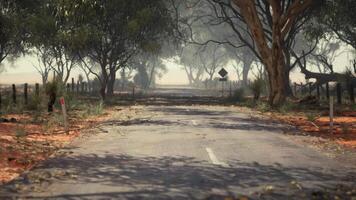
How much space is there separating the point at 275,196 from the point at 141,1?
2889 cm

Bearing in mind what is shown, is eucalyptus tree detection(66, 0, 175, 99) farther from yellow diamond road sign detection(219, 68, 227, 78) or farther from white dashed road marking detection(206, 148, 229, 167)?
white dashed road marking detection(206, 148, 229, 167)

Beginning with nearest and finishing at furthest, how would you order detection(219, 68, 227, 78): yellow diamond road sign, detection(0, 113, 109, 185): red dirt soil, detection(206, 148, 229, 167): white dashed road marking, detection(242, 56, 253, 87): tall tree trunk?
detection(206, 148, 229, 167): white dashed road marking → detection(0, 113, 109, 185): red dirt soil → detection(219, 68, 227, 78): yellow diamond road sign → detection(242, 56, 253, 87): tall tree trunk

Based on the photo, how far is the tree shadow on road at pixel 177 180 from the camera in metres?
7.71

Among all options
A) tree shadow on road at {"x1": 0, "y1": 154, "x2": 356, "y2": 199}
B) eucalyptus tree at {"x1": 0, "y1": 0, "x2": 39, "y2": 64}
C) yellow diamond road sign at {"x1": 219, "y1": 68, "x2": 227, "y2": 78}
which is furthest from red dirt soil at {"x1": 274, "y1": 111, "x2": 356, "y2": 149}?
yellow diamond road sign at {"x1": 219, "y1": 68, "x2": 227, "y2": 78}

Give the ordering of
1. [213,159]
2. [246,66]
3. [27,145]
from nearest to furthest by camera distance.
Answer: [213,159], [27,145], [246,66]

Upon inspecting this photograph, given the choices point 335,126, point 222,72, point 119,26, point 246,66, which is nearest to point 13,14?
point 119,26

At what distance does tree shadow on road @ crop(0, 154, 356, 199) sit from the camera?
7.71m

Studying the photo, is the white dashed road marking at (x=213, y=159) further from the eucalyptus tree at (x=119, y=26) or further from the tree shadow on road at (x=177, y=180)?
the eucalyptus tree at (x=119, y=26)

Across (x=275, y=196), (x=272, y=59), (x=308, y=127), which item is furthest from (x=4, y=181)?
(x=272, y=59)

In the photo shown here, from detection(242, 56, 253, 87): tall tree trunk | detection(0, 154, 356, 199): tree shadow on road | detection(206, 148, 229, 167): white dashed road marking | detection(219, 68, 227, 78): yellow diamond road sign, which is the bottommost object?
detection(0, 154, 356, 199): tree shadow on road

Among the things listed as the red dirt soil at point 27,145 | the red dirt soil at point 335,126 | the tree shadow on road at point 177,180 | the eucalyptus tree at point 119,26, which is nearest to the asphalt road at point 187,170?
the tree shadow on road at point 177,180

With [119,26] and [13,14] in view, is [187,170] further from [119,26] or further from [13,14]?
[13,14]

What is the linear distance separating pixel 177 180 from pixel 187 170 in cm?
95

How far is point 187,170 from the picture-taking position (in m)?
9.67
